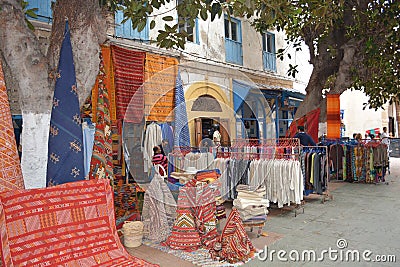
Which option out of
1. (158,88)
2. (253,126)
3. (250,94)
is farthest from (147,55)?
(253,126)

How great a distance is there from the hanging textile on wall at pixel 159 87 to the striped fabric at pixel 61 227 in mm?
4491

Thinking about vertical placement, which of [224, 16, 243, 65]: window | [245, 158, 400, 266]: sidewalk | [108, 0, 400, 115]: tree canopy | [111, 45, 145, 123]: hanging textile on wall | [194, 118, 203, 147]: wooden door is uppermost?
[224, 16, 243, 65]: window

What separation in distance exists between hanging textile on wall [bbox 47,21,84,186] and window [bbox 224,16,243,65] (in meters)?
8.20

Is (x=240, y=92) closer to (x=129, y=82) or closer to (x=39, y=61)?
(x=129, y=82)

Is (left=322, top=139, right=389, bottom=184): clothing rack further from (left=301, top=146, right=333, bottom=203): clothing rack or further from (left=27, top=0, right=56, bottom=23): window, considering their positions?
(left=27, top=0, right=56, bottom=23): window

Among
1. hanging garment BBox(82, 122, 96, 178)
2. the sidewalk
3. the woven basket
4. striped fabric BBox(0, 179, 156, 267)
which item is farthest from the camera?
hanging garment BBox(82, 122, 96, 178)

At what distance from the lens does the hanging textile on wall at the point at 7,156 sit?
2.59 m

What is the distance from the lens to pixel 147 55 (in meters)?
7.60

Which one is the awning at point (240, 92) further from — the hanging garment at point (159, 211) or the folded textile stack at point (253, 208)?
the hanging garment at point (159, 211)

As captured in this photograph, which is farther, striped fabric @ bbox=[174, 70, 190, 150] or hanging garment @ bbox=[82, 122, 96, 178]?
striped fabric @ bbox=[174, 70, 190, 150]

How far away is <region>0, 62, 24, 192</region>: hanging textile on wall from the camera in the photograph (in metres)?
2.59

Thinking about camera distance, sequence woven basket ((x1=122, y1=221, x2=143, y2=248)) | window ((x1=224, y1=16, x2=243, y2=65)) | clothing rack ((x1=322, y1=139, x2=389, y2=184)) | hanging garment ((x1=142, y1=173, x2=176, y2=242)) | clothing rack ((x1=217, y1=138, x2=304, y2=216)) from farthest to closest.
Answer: window ((x1=224, y1=16, x2=243, y2=65))
clothing rack ((x1=322, y1=139, x2=389, y2=184))
clothing rack ((x1=217, y1=138, x2=304, y2=216))
hanging garment ((x1=142, y1=173, x2=176, y2=242))
woven basket ((x1=122, y1=221, x2=143, y2=248))

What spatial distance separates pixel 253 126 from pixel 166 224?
7.91m

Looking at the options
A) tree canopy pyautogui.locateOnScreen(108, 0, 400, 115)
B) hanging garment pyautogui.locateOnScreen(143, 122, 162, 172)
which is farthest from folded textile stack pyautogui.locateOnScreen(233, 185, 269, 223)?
tree canopy pyautogui.locateOnScreen(108, 0, 400, 115)
